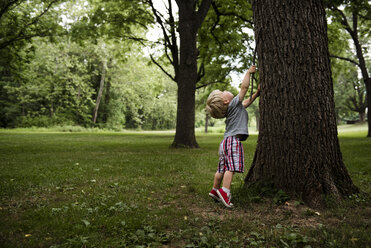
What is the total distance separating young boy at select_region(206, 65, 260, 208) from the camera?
3869 mm

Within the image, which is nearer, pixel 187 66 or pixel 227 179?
pixel 227 179

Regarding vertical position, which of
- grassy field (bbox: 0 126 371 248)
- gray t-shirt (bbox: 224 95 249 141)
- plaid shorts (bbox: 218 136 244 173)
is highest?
gray t-shirt (bbox: 224 95 249 141)

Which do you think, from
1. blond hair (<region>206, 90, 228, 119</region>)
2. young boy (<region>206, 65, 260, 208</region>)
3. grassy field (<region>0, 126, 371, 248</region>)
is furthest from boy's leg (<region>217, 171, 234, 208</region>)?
blond hair (<region>206, 90, 228, 119</region>)

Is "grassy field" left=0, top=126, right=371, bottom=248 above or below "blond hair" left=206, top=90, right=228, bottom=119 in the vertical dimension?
below

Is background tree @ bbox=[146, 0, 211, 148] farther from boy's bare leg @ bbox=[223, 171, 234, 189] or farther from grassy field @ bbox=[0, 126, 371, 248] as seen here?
boy's bare leg @ bbox=[223, 171, 234, 189]

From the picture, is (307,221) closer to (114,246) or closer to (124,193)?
(114,246)

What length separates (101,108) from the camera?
4362cm

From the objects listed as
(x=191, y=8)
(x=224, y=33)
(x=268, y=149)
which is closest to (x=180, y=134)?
(x=191, y=8)

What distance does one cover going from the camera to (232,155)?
389 centimetres

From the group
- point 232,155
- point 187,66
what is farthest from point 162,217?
point 187,66

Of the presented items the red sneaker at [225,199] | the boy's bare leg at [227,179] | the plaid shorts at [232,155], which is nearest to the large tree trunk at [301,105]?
the plaid shorts at [232,155]

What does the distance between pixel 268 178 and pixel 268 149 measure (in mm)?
447

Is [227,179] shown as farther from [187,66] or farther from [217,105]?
[187,66]

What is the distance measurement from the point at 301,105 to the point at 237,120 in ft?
3.05
